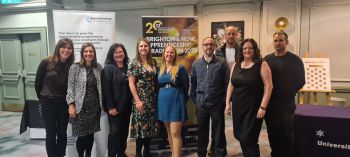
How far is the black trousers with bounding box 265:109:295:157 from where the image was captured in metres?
2.52

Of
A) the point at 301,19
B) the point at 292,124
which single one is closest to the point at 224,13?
the point at 301,19

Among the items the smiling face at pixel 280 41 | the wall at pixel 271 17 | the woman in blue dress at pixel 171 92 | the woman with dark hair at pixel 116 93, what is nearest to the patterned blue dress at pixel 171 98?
the woman in blue dress at pixel 171 92

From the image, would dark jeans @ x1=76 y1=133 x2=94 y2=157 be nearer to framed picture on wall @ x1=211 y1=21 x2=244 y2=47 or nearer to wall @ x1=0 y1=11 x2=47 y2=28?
framed picture on wall @ x1=211 y1=21 x2=244 y2=47

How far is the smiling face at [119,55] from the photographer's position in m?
2.73

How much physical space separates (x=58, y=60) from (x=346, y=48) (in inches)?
170

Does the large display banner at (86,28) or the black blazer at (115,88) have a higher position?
the large display banner at (86,28)

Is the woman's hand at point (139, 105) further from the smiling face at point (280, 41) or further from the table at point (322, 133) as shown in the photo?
the table at point (322, 133)

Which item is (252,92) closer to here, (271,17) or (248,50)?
(248,50)

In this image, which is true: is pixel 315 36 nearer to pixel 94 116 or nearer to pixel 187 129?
pixel 187 129

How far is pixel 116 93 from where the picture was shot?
272 centimetres

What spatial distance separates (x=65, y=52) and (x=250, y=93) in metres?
1.78

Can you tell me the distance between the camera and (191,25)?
140 inches

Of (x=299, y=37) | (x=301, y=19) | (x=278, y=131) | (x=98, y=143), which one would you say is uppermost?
(x=301, y=19)

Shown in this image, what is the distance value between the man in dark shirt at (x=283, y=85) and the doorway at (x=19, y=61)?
4860 mm
